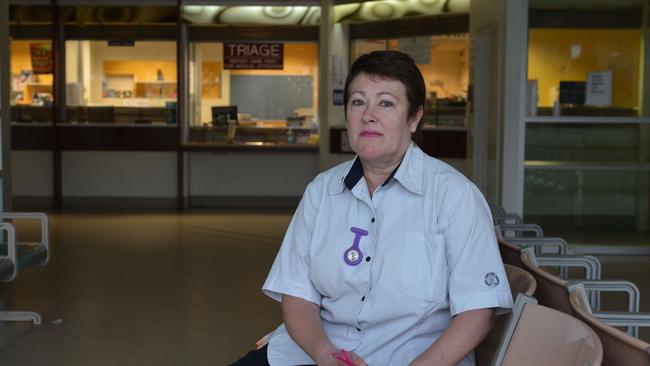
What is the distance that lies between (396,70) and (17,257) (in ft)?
10.9

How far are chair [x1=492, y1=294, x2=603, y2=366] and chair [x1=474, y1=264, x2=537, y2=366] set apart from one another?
322 millimetres

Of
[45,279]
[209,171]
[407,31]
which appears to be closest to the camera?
[45,279]

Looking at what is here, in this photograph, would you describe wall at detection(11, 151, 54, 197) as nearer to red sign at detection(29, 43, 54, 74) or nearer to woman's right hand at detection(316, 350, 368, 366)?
red sign at detection(29, 43, 54, 74)

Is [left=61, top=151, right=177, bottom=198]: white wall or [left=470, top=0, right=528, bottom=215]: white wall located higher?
[left=470, top=0, right=528, bottom=215]: white wall

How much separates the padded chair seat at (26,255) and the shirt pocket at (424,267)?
10.2ft

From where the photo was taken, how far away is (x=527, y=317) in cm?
195

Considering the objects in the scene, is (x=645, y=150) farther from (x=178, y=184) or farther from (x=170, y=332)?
(x=178, y=184)

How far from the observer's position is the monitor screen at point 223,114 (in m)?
11.5

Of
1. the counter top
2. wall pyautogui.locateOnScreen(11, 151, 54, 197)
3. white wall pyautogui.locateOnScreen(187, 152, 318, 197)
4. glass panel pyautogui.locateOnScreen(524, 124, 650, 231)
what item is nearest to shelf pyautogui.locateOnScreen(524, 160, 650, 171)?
glass panel pyautogui.locateOnScreen(524, 124, 650, 231)

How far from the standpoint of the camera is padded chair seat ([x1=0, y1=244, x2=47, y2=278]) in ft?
15.4

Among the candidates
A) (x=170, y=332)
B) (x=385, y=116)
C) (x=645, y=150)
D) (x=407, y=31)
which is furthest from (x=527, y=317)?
(x=407, y=31)

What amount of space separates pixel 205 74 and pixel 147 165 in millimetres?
1609

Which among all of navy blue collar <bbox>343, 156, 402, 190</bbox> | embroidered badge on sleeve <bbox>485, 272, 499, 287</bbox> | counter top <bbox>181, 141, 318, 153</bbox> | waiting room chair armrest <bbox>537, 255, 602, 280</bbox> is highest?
navy blue collar <bbox>343, 156, 402, 190</bbox>

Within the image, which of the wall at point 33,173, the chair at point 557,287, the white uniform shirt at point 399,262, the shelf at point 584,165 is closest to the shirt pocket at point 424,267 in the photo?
the white uniform shirt at point 399,262
